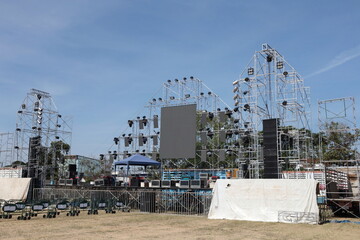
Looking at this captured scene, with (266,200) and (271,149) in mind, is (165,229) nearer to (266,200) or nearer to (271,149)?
(266,200)

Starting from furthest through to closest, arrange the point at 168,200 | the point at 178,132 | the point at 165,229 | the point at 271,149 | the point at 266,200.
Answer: the point at 178,132 → the point at 168,200 → the point at 271,149 → the point at 266,200 → the point at 165,229

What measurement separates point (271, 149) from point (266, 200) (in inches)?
142

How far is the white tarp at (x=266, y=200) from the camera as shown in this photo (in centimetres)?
1433

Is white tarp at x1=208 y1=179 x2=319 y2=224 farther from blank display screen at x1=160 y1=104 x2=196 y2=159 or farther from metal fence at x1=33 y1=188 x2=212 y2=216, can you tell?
blank display screen at x1=160 y1=104 x2=196 y2=159

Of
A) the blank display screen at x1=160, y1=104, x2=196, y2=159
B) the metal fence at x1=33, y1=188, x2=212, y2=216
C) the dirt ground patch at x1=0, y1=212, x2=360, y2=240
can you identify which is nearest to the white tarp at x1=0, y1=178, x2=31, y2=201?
the metal fence at x1=33, y1=188, x2=212, y2=216

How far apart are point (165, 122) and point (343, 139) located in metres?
21.6

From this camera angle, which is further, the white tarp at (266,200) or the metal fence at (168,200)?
the metal fence at (168,200)

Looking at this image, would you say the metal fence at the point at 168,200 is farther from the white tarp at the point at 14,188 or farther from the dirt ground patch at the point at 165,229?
the white tarp at the point at 14,188

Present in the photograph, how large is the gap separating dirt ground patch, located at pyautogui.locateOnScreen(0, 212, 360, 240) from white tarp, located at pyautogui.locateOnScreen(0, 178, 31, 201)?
8395mm

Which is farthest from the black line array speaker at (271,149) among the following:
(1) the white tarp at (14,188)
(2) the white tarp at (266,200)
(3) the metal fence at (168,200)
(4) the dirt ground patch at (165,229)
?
(1) the white tarp at (14,188)

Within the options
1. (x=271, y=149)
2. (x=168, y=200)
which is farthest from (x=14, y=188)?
(x=271, y=149)

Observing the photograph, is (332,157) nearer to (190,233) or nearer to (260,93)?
(260,93)

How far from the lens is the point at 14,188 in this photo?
23219 mm

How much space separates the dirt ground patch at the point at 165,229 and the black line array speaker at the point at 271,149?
13.4 feet
